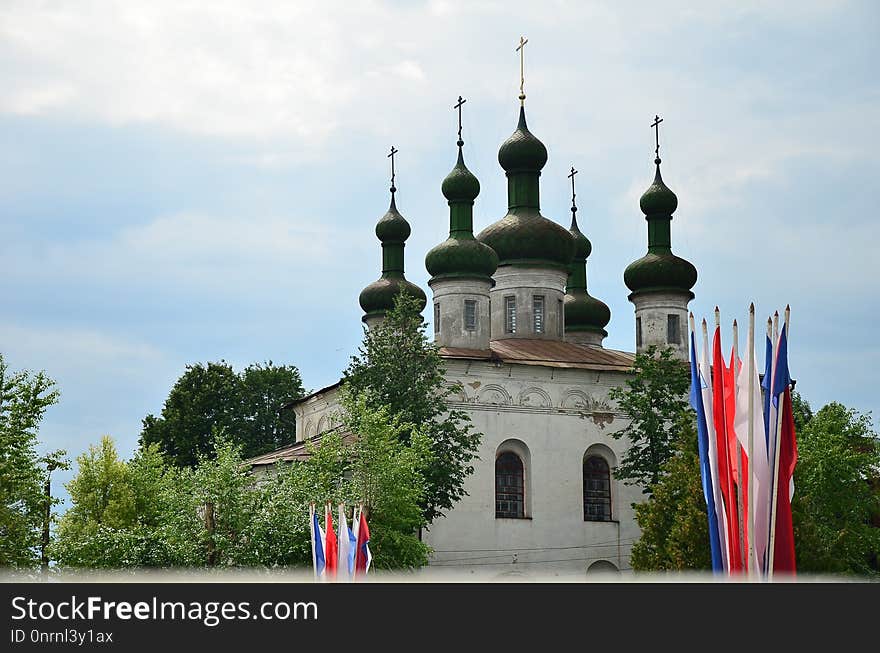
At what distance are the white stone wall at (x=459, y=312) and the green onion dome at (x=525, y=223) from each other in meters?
2.93

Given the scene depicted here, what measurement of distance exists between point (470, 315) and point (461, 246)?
2.31 metres

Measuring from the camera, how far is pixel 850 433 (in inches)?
1601

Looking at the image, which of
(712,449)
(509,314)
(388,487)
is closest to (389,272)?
(509,314)

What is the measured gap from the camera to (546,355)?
1741 inches

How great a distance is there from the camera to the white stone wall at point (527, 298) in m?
47.0

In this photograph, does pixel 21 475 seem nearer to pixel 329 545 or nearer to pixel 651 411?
pixel 329 545

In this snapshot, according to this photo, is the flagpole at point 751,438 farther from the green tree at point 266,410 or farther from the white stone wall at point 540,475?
the green tree at point 266,410

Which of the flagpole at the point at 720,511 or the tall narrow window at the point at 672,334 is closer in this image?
the flagpole at the point at 720,511

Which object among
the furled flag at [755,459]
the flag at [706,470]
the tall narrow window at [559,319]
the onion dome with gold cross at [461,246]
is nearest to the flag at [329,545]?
the flag at [706,470]

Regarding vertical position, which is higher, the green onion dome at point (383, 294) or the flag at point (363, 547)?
the green onion dome at point (383, 294)

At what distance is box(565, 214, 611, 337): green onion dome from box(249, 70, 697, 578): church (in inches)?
182
